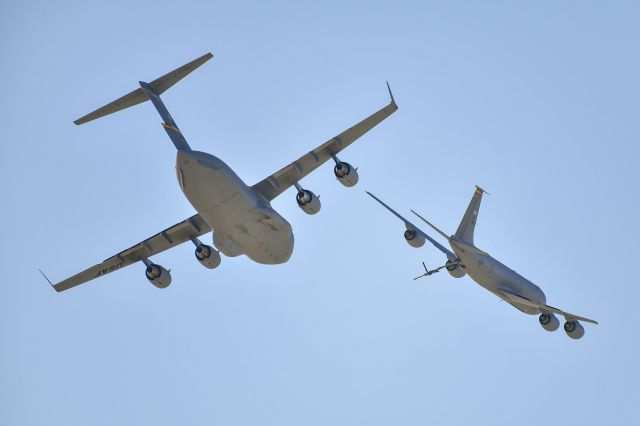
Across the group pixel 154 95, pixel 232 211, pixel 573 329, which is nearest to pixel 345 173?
pixel 232 211

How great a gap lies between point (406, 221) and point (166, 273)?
13.8 m

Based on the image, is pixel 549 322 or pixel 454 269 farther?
pixel 549 322

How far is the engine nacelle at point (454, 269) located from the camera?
58250 millimetres

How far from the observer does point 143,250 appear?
171 ft

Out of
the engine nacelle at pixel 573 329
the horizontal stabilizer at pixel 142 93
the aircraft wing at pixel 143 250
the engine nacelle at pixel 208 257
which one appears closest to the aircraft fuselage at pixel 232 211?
the engine nacelle at pixel 208 257

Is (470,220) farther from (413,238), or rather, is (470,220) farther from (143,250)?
(143,250)

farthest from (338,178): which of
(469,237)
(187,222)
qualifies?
(469,237)

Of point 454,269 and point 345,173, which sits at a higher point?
point 454,269

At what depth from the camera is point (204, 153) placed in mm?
43375

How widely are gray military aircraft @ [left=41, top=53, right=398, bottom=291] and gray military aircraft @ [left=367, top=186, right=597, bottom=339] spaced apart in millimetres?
7841

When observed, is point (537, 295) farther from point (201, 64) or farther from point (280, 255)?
point (201, 64)

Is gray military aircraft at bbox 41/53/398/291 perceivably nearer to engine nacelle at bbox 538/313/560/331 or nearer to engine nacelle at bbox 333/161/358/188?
engine nacelle at bbox 333/161/358/188

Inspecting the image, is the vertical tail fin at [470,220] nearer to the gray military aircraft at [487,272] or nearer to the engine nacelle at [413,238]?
the gray military aircraft at [487,272]

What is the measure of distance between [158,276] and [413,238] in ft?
45.8
